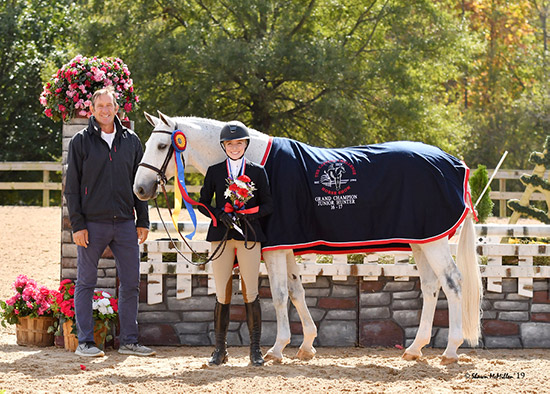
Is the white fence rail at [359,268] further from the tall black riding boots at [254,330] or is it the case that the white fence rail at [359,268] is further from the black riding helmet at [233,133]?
the black riding helmet at [233,133]

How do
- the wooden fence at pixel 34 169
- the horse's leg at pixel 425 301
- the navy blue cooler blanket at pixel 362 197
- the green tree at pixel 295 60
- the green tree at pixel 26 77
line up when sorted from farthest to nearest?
the green tree at pixel 26 77
the wooden fence at pixel 34 169
the green tree at pixel 295 60
the horse's leg at pixel 425 301
the navy blue cooler blanket at pixel 362 197

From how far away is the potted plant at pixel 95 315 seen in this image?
5.64m

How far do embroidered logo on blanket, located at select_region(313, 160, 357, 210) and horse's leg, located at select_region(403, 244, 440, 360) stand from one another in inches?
27.8

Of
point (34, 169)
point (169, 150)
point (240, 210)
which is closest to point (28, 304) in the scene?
point (169, 150)

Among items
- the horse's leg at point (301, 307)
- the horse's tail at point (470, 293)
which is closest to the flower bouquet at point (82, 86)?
the horse's leg at point (301, 307)

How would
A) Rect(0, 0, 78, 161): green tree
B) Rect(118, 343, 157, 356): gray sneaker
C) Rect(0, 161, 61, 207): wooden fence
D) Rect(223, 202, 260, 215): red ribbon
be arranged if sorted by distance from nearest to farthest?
Rect(223, 202, 260, 215): red ribbon → Rect(118, 343, 157, 356): gray sneaker → Rect(0, 161, 61, 207): wooden fence → Rect(0, 0, 78, 161): green tree

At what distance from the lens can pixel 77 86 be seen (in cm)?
581

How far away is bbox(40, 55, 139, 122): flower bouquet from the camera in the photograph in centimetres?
582

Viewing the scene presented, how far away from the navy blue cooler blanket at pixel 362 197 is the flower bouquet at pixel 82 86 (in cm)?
144

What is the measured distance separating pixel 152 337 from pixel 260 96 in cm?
817

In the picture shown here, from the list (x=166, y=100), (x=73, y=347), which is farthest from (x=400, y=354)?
(x=166, y=100)

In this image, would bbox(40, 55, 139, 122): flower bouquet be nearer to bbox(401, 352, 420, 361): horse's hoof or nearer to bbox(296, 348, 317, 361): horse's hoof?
bbox(296, 348, 317, 361): horse's hoof

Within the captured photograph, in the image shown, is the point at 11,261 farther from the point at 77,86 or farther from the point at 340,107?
the point at 340,107

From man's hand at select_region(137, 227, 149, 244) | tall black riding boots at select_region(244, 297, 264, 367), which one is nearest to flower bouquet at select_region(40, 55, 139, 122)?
man's hand at select_region(137, 227, 149, 244)
